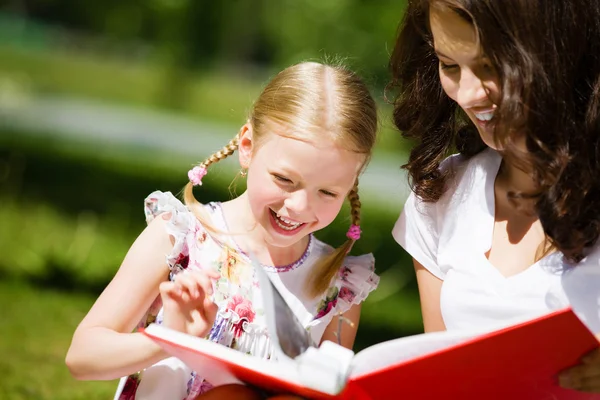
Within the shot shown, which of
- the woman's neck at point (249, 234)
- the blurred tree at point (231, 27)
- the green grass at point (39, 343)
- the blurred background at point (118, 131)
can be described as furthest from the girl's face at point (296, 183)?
the blurred tree at point (231, 27)

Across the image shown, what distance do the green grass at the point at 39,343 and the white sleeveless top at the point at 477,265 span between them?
1.45 m

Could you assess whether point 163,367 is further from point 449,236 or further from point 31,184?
point 31,184

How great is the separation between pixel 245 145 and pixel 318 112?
0.82 feet

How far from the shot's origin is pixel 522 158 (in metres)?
2.23

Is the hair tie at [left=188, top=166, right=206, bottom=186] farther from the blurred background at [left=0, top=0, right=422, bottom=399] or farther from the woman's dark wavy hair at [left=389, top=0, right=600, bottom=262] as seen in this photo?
the woman's dark wavy hair at [left=389, top=0, right=600, bottom=262]

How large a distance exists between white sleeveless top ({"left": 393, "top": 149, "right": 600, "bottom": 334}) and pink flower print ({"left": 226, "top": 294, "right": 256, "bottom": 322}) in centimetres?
50

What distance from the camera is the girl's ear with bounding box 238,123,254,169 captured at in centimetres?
250

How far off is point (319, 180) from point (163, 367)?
621 mm

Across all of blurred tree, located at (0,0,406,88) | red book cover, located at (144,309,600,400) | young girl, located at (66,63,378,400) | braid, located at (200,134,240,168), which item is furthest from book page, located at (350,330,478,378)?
blurred tree, located at (0,0,406,88)

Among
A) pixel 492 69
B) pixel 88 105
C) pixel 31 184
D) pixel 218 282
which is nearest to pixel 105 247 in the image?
pixel 31 184

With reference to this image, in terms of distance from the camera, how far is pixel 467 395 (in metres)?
2.02

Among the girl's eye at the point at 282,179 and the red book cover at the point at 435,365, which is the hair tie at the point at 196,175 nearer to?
the girl's eye at the point at 282,179

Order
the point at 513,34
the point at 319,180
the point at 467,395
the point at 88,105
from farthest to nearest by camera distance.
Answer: the point at 88,105, the point at 319,180, the point at 513,34, the point at 467,395

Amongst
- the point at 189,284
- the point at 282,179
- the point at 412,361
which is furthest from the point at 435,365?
the point at 282,179
